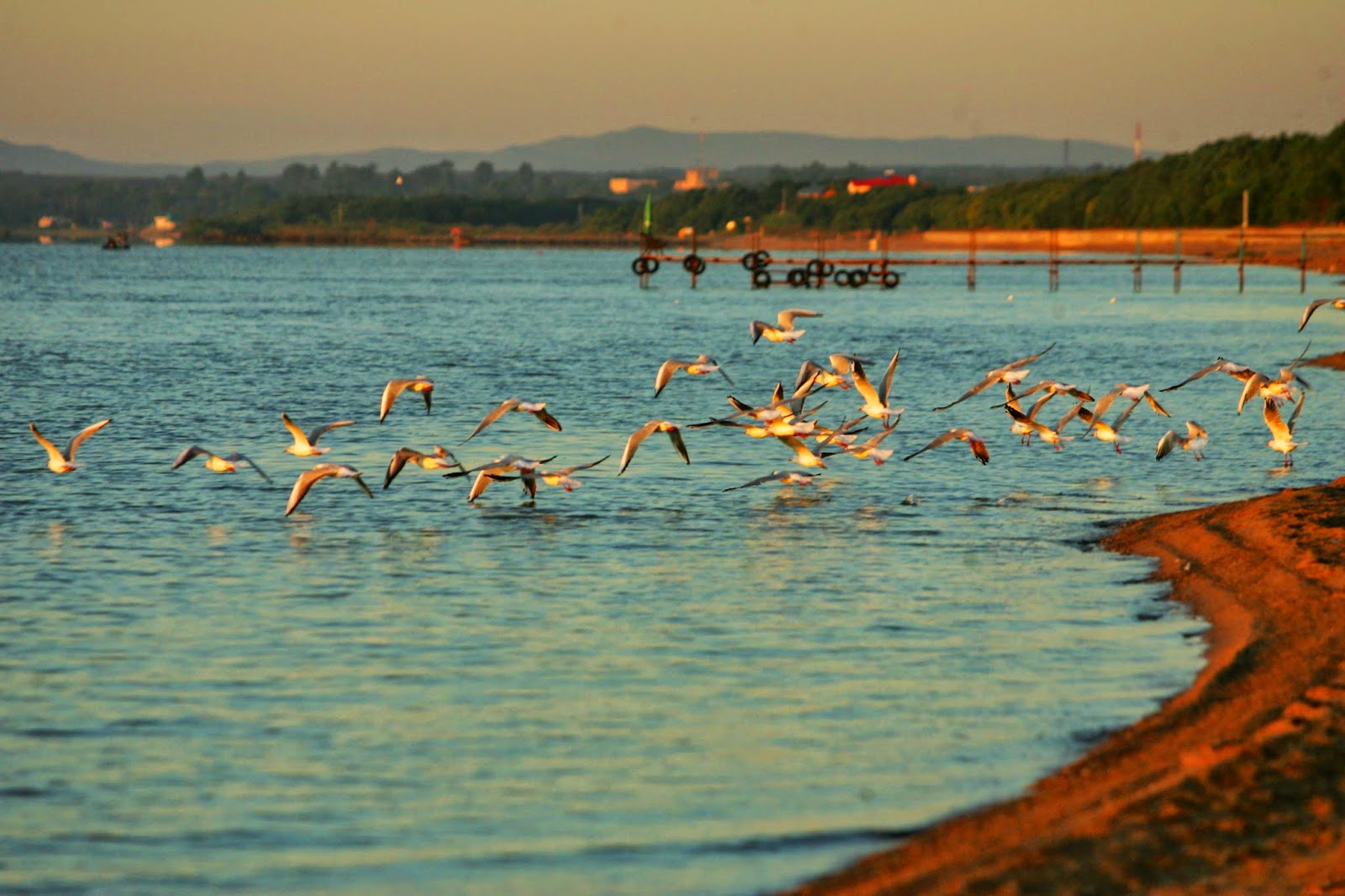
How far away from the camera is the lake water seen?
30.4 feet

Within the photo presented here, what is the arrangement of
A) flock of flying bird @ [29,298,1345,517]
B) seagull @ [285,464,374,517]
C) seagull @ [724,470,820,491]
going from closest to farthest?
1. seagull @ [285,464,374,517]
2. flock of flying bird @ [29,298,1345,517]
3. seagull @ [724,470,820,491]

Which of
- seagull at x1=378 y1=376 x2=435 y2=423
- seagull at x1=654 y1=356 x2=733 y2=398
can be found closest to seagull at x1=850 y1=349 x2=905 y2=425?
seagull at x1=654 y1=356 x2=733 y2=398

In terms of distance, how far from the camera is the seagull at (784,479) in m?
20.8

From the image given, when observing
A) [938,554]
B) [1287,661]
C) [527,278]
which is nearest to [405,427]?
[938,554]

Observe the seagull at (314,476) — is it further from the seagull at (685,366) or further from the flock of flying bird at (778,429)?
the seagull at (685,366)

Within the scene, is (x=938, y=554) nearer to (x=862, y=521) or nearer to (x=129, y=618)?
(x=862, y=521)

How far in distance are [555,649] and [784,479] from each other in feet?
28.9

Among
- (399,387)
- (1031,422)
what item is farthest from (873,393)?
(399,387)

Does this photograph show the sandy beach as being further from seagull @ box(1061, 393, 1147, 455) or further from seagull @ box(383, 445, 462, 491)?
seagull @ box(1061, 393, 1147, 455)

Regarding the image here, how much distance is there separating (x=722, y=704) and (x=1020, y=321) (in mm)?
68976

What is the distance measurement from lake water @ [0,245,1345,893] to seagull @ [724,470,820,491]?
33cm

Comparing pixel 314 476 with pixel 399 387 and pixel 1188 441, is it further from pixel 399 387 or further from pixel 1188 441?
pixel 1188 441

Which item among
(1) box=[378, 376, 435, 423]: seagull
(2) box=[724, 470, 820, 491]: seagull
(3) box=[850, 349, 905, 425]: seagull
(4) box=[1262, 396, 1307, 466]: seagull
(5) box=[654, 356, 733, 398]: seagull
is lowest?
(2) box=[724, 470, 820, 491]: seagull

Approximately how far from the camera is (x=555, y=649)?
13.6m
